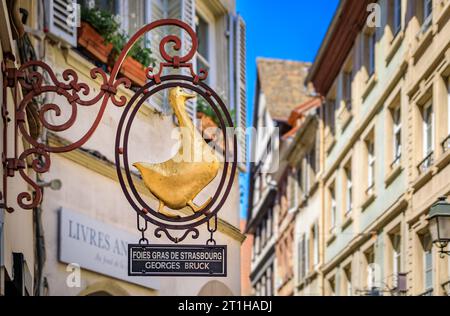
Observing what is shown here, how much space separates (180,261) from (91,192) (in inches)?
215

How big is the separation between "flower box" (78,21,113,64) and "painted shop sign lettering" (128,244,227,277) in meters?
5.57

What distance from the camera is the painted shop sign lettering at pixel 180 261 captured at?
8906mm

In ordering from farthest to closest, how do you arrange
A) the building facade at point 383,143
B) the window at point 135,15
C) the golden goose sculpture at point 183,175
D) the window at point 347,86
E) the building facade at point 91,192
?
the window at point 347,86, the building facade at point 383,143, the window at point 135,15, the building facade at point 91,192, the golden goose sculpture at point 183,175

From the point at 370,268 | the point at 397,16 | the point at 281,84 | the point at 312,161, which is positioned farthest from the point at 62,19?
the point at 281,84

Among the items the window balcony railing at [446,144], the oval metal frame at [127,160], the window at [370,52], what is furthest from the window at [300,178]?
the oval metal frame at [127,160]

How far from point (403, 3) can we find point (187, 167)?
11.3 m

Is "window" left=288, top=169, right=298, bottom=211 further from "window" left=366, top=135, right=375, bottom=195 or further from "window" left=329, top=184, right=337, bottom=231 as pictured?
"window" left=366, top=135, right=375, bottom=195

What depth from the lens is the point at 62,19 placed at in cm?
1358

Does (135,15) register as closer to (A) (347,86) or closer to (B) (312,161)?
(A) (347,86)

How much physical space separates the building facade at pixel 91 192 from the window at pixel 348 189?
9081 mm

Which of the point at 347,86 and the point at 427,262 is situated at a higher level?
the point at 347,86

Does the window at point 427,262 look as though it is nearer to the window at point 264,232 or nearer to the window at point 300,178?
the window at point 300,178

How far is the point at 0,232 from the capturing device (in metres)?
8.60
